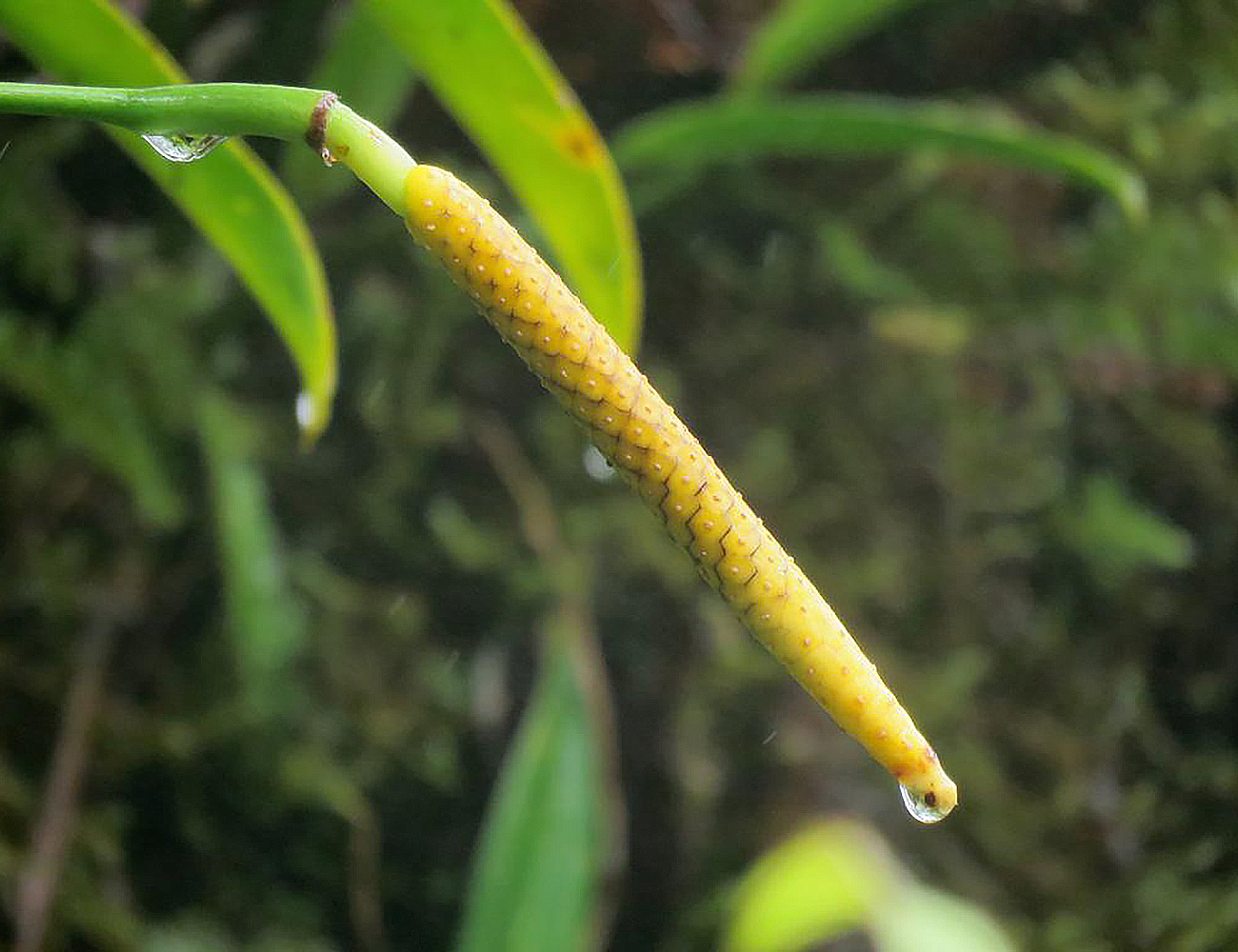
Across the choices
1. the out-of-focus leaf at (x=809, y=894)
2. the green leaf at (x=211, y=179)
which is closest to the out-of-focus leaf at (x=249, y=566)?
the green leaf at (x=211, y=179)

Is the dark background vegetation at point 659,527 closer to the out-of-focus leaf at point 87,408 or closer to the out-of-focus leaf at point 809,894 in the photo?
the out-of-focus leaf at point 87,408

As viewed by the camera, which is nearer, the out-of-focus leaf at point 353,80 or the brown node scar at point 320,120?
the brown node scar at point 320,120

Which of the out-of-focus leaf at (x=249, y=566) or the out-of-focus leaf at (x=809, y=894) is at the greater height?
the out-of-focus leaf at (x=249, y=566)

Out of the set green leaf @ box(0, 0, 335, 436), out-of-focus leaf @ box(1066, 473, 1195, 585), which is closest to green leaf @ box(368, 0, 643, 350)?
green leaf @ box(0, 0, 335, 436)

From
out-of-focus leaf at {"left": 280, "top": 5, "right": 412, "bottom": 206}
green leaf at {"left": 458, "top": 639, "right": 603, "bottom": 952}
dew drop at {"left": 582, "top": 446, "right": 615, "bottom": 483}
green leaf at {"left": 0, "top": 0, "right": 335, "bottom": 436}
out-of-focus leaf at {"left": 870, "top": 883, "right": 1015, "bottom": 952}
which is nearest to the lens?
green leaf at {"left": 0, "top": 0, "right": 335, "bottom": 436}

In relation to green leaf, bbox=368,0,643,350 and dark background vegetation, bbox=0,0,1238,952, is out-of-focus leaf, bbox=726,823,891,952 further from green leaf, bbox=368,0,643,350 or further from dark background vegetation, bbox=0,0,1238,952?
green leaf, bbox=368,0,643,350

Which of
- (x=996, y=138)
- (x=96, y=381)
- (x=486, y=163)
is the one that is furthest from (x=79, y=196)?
(x=996, y=138)

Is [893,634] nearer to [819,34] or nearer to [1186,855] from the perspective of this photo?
[1186,855]
